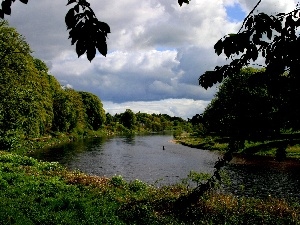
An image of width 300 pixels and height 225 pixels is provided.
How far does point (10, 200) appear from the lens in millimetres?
17047

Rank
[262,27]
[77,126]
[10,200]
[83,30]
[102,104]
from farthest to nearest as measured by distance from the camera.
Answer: [102,104] → [77,126] → [10,200] → [262,27] → [83,30]

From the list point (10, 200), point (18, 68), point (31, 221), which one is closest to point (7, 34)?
point (18, 68)

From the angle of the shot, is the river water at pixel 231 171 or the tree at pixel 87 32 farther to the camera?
the river water at pixel 231 171

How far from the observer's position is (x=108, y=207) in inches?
704

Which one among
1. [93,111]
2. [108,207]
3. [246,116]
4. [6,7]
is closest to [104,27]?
[6,7]

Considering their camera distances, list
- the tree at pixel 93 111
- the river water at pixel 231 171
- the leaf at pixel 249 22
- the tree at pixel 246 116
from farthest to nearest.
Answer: the tree at pixel 93 111, the river water at pixel 231 171, the tree at pixel 246 116, the leaf at pixel 249 22

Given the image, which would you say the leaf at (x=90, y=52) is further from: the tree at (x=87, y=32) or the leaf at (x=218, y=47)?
the leaf at (x=218, y=47)

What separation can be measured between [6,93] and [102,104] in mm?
115534

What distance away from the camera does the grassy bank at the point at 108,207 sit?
15.3 metres

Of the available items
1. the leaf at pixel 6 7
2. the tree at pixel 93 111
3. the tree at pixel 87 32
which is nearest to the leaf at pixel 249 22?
the tree at pixel 87 32

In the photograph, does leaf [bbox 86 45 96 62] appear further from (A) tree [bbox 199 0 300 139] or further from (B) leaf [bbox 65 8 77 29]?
(A) tree [bbox 199 0 300 139]

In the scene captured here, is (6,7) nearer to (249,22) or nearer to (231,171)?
(249,22)

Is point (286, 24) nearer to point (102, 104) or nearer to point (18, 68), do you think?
point (18, 68)

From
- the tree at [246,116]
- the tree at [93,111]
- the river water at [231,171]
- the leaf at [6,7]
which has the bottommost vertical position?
the river water at [231,171]
